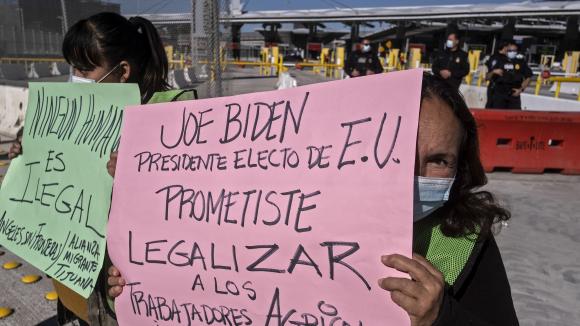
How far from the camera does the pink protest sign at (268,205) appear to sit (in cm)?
100

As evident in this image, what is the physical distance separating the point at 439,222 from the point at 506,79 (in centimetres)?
824

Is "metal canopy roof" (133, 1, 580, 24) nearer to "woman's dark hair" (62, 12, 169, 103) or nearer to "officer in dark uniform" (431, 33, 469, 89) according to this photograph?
"officer in dark uniform" (431, 33, 469, 89)

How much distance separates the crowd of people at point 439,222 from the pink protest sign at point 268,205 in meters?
0.06

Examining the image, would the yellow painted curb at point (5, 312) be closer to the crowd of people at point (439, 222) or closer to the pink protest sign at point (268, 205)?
the crowd of people at point (439, 222)

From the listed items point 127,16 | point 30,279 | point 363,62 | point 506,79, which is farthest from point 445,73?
point 30,279

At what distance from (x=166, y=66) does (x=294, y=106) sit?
35.0 inches

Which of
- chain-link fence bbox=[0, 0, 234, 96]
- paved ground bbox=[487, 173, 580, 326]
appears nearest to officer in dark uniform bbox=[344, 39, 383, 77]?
chain-link fence bbox=[0, 0, 234, 96]

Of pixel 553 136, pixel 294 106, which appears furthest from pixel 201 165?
pixel 553 136

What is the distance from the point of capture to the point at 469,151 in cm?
129

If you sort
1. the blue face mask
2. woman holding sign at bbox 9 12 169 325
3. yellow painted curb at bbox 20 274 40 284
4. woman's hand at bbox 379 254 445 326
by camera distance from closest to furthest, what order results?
woman's hand at bbox 379 254 445 326 < the blue face mask < woman holding sign at bbox 9 12 169 325 < yellow painted curb at bbox 20 274 40 284

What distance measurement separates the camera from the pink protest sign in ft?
3.29

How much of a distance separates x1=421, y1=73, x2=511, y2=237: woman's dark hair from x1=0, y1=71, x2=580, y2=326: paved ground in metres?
1.99

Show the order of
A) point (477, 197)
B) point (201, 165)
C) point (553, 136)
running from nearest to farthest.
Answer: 1. point (201, 165)
2. point (477, 197)
3. point (553, 136)

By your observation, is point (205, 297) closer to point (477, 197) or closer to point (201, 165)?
point (201, 165)
